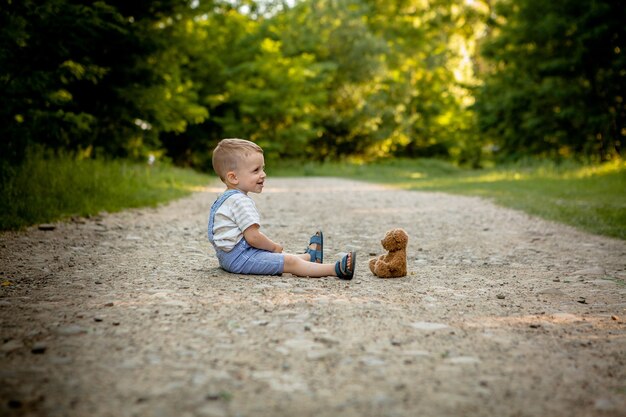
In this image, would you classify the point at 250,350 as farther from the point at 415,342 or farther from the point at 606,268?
the point at 606,268

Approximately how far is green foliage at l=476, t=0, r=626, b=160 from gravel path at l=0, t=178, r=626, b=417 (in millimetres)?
17482

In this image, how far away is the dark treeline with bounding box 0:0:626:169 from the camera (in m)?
9.47

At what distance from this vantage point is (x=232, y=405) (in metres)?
2.04

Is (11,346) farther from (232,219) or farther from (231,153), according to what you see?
(231,153)

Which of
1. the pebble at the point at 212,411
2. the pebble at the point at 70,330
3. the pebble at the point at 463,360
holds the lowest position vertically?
the pebble at the point at 463,360

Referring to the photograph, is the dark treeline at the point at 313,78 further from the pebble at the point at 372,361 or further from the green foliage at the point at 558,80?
the pebble at the point at 372,361

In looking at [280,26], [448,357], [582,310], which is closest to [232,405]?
[448,357]

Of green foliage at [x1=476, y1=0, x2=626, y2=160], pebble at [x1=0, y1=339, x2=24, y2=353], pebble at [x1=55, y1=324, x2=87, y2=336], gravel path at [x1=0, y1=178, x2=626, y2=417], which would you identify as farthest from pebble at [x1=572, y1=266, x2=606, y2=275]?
green foliage at [x1=476, y1=0, x2=626, y2=160]

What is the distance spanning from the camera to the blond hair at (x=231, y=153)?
447 cm

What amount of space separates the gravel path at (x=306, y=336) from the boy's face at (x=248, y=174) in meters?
0.76

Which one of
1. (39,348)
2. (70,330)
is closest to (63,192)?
(70,330)

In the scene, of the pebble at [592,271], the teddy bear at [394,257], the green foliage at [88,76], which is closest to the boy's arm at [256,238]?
the teddy bear at [394,257]

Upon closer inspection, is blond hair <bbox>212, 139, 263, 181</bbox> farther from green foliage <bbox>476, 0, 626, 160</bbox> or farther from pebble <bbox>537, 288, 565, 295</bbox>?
green foliage <bbox>476, 0, 626, 160</bbox>

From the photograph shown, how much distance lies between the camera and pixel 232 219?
4.43 meters
